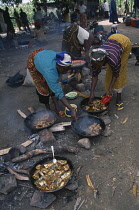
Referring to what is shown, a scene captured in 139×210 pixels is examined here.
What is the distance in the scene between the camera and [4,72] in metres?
8.38

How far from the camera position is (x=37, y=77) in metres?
4.01

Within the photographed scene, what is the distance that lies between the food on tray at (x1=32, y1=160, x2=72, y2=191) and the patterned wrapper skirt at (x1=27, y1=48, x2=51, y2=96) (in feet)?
5.72

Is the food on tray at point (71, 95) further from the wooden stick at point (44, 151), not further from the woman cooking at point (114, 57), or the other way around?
the wooden stick at point (44, 151)

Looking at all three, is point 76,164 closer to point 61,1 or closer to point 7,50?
point 7,50

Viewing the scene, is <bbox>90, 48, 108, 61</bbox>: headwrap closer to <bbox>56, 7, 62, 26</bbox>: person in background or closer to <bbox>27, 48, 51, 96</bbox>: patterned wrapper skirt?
<bbox>27, 48, 51, 96</bbox>: patterned wrapper skirt

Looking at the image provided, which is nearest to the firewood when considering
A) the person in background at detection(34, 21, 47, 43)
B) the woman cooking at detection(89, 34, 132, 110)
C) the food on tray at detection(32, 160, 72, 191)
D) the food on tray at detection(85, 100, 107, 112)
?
the food on tray at detection(32, 160, 72, 191)

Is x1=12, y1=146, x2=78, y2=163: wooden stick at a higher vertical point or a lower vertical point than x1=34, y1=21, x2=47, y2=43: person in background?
lower

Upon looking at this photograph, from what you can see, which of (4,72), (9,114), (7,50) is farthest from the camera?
(7,50)

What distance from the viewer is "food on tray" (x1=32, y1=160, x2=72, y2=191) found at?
9.03ft

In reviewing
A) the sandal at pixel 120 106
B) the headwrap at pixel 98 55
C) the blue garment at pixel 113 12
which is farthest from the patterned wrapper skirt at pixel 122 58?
the blue garment at pixel 113 12

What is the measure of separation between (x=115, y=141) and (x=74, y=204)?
1.56 m

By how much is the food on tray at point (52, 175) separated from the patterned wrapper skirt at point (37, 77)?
5.72 ft

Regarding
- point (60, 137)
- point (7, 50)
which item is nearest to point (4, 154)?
point (60, 137)

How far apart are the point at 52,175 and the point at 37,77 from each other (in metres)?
2.15
